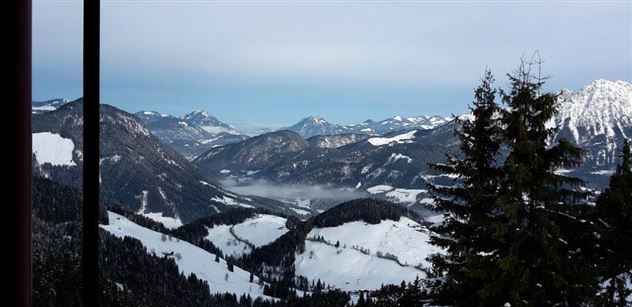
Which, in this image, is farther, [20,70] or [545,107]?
[545,107]

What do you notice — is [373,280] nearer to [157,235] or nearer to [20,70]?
[157,235]

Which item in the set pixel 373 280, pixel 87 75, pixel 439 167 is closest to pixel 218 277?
pixel 373 280

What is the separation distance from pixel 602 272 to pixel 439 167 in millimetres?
4258

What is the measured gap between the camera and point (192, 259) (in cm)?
15912

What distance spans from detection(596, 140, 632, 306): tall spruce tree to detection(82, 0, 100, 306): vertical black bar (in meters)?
12.3

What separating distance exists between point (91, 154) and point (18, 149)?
435 millimetres

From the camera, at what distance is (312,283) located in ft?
584

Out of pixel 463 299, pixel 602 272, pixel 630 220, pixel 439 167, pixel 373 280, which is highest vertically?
pixel 439 167

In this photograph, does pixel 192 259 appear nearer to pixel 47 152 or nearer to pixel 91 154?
pixel 47 152

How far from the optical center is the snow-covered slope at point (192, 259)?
146 m

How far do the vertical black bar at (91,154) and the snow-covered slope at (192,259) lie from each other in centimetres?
14487

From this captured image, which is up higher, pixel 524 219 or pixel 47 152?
pixel 47 152

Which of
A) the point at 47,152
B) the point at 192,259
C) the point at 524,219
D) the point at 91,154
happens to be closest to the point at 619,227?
the point at 524,219

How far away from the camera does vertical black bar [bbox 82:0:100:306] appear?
1.66 m
